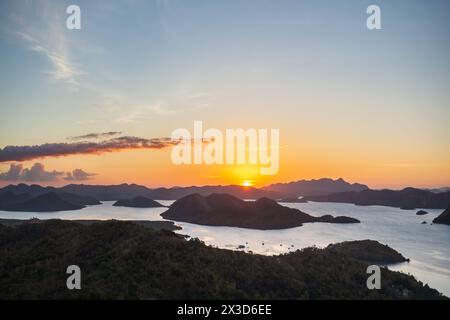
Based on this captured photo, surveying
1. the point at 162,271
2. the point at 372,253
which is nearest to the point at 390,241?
the point at 372,253

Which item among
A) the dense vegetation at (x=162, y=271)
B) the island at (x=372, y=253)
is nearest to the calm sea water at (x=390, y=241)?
the island at (x=372, y=253)

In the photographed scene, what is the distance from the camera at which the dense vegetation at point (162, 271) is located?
4044 centimetres

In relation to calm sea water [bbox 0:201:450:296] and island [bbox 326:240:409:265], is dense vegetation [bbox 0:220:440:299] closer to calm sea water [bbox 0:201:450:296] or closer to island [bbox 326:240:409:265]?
calm sea water [bbox 0:201:450:296]

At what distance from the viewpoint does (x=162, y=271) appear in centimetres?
4362

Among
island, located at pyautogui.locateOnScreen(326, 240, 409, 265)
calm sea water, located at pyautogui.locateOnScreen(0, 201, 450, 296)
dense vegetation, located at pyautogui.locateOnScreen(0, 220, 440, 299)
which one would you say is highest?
dense vegetation, located at pyautogui.locateOnScreen(0, 220, 440, 299)

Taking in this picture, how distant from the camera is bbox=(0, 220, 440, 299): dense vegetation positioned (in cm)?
4044

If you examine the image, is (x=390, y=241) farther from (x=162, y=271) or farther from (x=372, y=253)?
(x=162, y=271)

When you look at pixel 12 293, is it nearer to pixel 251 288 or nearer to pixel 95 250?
pixel 95 250

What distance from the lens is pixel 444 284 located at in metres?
83.1

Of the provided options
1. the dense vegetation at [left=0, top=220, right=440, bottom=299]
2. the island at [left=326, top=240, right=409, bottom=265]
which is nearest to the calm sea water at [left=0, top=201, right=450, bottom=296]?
the island at [left=326, top=240, right=409, bottom=265]

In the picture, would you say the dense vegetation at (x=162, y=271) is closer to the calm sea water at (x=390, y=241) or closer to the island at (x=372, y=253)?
the calm sea water at (x=390, y=241)
